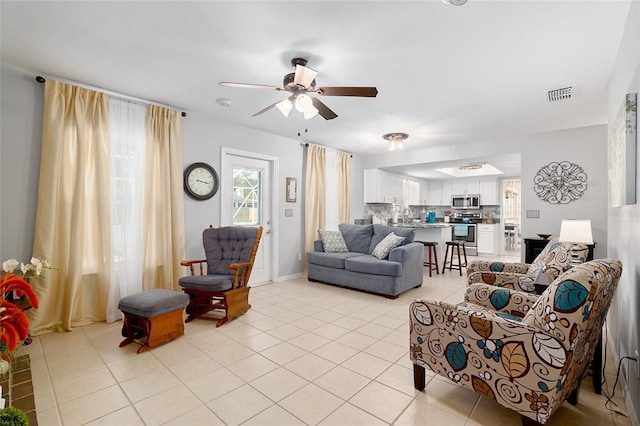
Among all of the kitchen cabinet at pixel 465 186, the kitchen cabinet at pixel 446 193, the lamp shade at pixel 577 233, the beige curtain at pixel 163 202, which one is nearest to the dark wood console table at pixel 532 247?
the lamp shade at pixel 577 233

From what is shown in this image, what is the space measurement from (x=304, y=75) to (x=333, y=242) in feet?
10.8

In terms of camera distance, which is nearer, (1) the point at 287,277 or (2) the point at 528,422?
(2) the point at 528,422

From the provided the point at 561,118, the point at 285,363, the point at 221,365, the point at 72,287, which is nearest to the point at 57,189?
the point at 72,287

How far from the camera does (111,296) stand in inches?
132

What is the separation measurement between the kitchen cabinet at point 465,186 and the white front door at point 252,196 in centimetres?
641

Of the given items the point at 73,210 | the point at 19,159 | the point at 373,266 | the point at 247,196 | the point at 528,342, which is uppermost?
the point at 19,159

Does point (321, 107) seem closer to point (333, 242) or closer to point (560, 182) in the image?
point (333, 242)

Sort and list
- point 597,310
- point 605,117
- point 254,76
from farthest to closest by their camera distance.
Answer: point 605,117, point 254,76, point 597,310

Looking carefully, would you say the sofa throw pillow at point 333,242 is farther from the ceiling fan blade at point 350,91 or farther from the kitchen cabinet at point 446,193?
the kitchen cabinet at point 446,193

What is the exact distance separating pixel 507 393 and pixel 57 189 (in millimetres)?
4006

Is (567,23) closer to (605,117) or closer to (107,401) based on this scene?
(605,117)

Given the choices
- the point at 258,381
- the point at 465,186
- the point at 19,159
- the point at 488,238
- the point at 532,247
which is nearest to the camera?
the point at 258,381

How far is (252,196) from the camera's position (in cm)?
502

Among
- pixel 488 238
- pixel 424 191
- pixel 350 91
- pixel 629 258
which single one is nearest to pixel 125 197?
pixel 350 91
